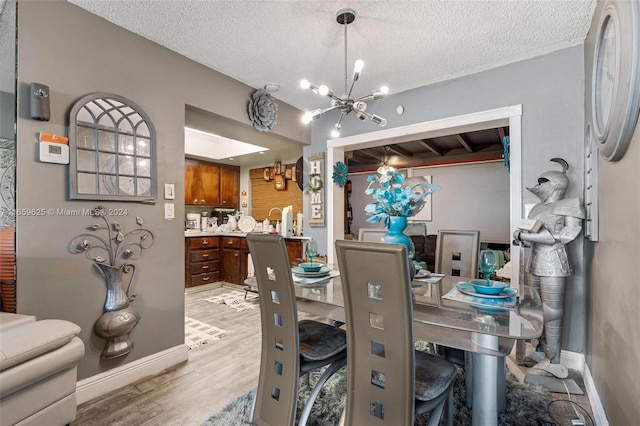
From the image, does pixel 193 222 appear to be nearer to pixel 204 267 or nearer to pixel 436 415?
pixel 204 267

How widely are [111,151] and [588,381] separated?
363 cm

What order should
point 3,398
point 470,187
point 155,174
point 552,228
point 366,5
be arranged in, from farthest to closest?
1. point 470,187
2. point 155,174
3. point 552,228
4. point 366,5
5. point 3,398

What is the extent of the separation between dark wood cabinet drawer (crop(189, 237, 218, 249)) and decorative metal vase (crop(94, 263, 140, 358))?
8.82 feet

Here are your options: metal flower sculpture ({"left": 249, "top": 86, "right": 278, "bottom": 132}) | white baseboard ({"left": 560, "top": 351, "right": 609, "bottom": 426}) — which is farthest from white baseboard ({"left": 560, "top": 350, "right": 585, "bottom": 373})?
metal flower sculpture ({"left": 249, "top": 86, "right": 278, "bottom": 132})

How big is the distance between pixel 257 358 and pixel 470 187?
5.97 m

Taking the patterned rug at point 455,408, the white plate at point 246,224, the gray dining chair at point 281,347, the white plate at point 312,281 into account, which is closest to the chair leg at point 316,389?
the gray dining chair at point 281,347

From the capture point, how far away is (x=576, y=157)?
2.40 metres

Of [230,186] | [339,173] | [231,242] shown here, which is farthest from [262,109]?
[230,186]

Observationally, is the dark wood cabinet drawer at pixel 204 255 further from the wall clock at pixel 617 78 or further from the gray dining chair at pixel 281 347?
the wall clock at pixel 617 78

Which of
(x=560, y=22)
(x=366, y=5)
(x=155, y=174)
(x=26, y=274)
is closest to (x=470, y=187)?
(x=560, y=22)

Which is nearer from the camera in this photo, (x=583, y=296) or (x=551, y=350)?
(x=551, y=350)

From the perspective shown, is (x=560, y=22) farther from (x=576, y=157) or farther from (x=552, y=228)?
(x=552, y=228)

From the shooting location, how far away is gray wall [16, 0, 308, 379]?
1.74 meters

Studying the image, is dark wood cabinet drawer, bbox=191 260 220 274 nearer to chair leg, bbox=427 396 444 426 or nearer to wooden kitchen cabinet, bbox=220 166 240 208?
wooden kitchen cabinet, bbox=220 166 240 208
